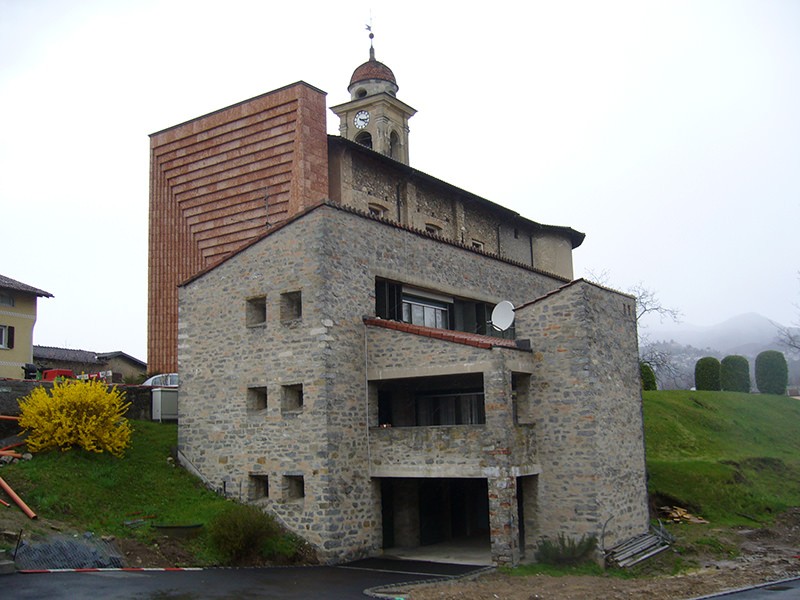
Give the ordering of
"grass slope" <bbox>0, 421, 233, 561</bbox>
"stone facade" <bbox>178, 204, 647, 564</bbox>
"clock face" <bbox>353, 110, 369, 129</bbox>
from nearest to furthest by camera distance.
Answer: "grass slope" <bbox>0, 421, 233, 561</bbox> < "stone facade" <bbox>178, 204, 647, 564</bbox> < "clock face" <bbox>353, 110, 369, 129</bbox>

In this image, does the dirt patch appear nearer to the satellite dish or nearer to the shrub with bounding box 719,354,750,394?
the satellite dish

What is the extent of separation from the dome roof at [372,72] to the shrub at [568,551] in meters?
28.6

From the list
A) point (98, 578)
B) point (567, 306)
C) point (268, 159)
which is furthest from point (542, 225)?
point (98, 578)

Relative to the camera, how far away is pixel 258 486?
2067cm

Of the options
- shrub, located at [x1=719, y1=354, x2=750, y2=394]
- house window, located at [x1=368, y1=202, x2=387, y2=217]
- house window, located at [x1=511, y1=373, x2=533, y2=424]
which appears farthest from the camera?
shrub, located at [x1=719, y1=354, x2=750, y2=394]

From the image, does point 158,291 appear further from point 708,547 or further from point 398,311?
point 708,547

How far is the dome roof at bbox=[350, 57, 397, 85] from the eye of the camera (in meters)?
41.2

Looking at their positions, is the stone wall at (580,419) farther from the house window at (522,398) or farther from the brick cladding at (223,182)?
the brick cladding at (223,182)

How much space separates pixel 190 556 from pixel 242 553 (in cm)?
116

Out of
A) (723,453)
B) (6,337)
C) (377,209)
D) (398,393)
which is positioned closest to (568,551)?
(398,393)

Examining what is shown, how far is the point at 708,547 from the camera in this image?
2117 centimetres

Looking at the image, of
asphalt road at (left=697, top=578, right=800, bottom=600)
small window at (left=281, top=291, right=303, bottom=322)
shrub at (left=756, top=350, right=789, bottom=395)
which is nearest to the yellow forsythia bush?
small window at (left=281, top=291, right=303, bottom=322)

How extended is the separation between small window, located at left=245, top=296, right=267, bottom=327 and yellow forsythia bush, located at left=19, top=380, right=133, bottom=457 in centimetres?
404

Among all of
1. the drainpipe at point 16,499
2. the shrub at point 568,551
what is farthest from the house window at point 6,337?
the shrub at point 568,551
